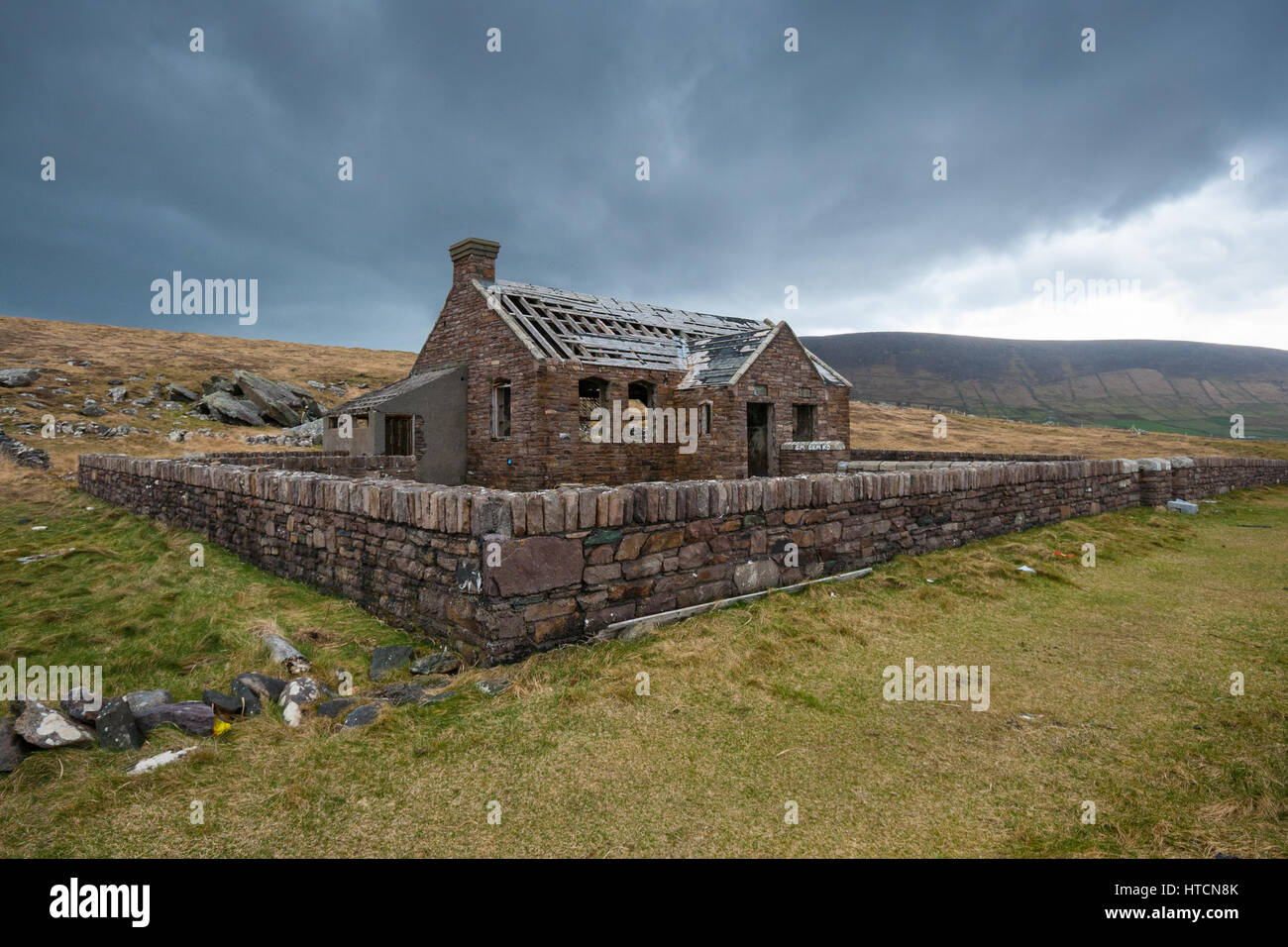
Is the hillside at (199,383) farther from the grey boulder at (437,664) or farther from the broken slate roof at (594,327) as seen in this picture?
the grey boulder at (437,664)

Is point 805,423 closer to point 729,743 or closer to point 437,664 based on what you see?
point 437,664

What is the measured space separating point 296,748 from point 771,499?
5.10 m

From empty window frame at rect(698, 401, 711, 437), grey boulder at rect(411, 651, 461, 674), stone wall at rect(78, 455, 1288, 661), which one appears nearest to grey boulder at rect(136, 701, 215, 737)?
grey boulder at rect(411, 651, 461, 674)

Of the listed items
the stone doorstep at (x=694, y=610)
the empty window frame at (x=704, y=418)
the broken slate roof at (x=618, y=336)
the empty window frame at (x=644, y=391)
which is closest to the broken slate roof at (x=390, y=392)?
the broken slate roof at (x=618, y=336)

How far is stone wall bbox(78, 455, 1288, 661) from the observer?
5219 mm

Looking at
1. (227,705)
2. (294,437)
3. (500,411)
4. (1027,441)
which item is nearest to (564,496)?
(227,705)

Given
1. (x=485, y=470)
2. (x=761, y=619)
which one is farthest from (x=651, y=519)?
(x=485, y=470)

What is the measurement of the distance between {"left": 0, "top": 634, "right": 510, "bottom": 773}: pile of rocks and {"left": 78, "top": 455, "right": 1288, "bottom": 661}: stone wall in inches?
18.6

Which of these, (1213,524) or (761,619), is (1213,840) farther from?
(1213,524)

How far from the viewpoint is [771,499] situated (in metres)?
7.05

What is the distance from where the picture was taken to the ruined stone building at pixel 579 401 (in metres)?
16.7

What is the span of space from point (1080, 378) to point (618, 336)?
129 metres

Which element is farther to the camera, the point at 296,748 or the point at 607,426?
the point at 607,426

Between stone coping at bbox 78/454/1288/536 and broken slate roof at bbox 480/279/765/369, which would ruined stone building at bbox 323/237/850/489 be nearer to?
broken slate roof at bbox 480/279/765/369
